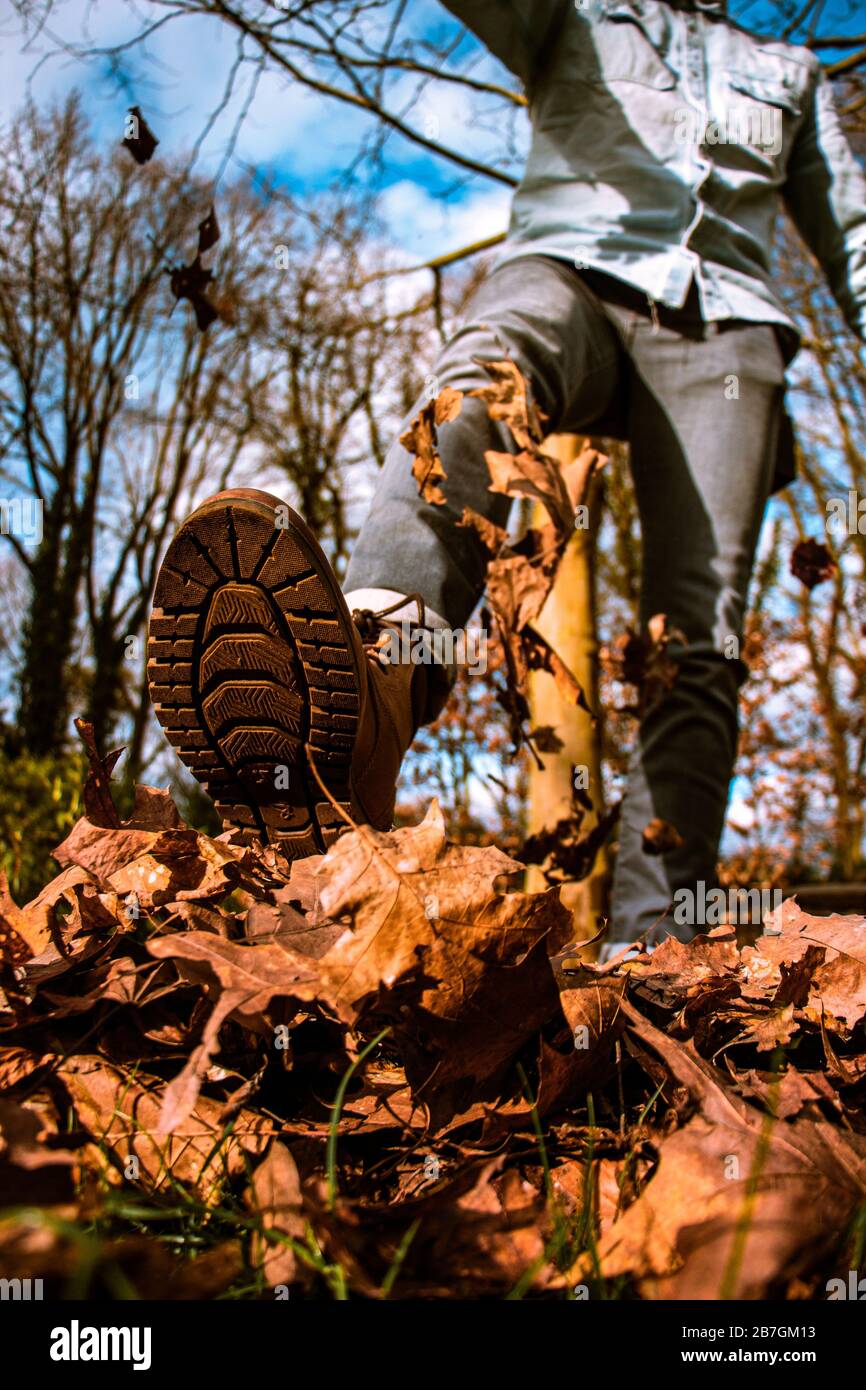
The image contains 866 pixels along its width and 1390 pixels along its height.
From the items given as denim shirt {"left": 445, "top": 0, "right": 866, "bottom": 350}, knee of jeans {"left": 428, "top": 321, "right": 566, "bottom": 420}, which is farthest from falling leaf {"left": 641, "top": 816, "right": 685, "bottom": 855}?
denim shirt {"left": 445, "top": 0, "right": 866, "bottom": 350}

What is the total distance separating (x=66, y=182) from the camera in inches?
351

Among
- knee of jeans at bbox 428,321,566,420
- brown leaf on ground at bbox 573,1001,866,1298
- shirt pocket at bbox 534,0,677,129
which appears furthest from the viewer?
shirt pocket at bbox 534,0,677,129

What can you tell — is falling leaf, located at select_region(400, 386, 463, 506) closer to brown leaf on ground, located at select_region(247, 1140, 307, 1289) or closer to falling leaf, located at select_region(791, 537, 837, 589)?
brown leaf on ground, located at select_region(247, 1140, 307, 1289)

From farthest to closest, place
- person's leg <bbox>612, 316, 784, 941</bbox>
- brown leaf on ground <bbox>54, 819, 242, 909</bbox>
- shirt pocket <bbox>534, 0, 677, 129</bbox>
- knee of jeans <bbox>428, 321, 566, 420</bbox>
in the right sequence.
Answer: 1. shirt pocket <bbox>534, 0, 677, 129</bbox>
2. person's leg <bbox>612, 316, 784, 941</bbox>
3. knee of jeans <bbox>428, 321, 566, 420</bbox>
4. brown leaf on ground <bbox>54, 819, 242, 909</bbox>

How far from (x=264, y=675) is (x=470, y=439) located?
0.65 meters

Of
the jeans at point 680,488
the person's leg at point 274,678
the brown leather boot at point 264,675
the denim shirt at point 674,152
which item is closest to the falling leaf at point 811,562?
the jeans at point 680,488

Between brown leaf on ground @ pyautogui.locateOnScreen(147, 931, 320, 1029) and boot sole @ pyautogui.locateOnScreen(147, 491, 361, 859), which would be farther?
boot sole @ pyautogui.locateOnScreen(147, 491, 361, 859)

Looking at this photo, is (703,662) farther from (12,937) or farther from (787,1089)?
(12,937)

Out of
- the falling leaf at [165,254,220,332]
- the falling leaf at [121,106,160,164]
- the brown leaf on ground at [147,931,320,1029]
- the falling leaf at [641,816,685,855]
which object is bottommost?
the brown leaf on ground at [147,931,320,1029]

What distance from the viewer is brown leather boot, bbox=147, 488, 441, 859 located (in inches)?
48.8

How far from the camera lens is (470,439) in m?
1.69

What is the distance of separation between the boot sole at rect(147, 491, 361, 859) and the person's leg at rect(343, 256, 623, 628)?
267 mm

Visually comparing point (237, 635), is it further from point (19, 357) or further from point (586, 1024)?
point (19, 357)

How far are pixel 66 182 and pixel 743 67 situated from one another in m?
8.14
